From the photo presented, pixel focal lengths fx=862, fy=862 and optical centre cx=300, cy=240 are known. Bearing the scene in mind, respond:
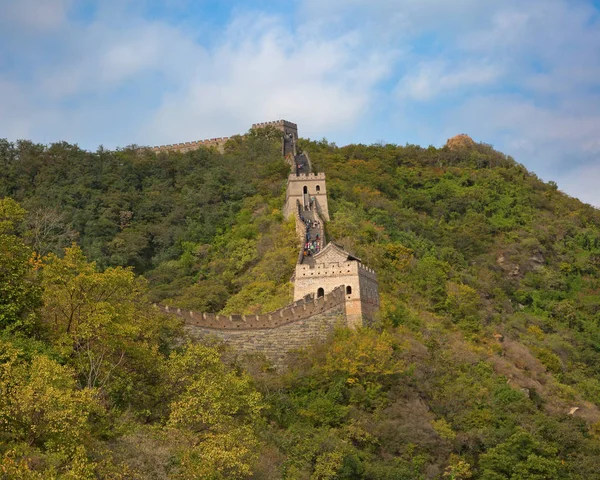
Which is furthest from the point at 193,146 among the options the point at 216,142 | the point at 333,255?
the point at 333,255

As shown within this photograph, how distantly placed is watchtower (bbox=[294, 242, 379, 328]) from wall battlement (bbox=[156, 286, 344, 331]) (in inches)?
22.6

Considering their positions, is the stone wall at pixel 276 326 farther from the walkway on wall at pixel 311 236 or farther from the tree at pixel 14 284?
the tree at pixel 14 284

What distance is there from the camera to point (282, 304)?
4350 cm

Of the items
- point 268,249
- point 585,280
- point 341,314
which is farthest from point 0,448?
point 585,280

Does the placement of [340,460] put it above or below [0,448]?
below

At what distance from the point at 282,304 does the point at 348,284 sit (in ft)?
14.5

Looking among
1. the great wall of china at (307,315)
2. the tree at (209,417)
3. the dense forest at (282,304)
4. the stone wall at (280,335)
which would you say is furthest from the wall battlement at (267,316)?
the tree at (209,417)

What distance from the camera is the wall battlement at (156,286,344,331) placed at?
36.7m

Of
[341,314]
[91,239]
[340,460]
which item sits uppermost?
[91,239]

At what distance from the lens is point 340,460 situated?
31328mm

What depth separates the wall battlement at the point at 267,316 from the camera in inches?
1446

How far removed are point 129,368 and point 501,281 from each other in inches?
1703

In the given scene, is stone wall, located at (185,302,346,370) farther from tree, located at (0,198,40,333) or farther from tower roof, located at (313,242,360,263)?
tree, located at (0,198,40,333)

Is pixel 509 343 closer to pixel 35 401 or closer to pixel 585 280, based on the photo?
pixel 585 280
